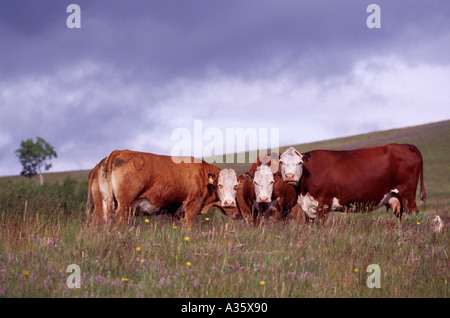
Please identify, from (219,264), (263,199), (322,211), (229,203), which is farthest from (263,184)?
(219,264)

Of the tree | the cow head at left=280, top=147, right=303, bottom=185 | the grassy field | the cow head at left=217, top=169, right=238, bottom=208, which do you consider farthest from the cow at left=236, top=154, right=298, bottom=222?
the tree

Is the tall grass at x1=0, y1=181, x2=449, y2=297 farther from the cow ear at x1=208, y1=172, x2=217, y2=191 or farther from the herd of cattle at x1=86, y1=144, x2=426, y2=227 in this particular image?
the cow ear at x1=208, y1=172, x2=217, y2=191

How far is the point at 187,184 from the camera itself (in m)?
9.52

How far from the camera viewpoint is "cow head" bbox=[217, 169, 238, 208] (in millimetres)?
9531

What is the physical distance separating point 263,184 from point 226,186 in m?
0.82

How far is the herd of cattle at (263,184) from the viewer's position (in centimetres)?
888

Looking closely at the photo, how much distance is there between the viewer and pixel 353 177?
33.1ft

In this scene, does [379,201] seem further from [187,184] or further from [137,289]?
[137,289]

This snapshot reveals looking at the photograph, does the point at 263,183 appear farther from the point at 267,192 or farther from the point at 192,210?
the point at 192,210

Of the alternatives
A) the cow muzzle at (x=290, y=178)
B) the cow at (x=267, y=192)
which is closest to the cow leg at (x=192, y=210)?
the cow at (x=267, y=192)

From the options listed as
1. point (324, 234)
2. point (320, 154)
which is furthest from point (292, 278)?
point (320, 154)

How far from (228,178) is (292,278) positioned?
4.62 metres
